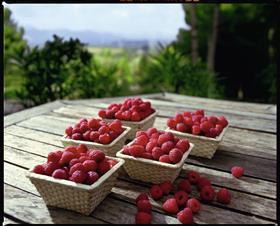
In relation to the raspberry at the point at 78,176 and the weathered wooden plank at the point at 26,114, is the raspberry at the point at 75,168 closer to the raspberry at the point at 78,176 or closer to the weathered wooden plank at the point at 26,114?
the raspberry at the point at 78,176

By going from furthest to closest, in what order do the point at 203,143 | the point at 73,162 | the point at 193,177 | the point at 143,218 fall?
the point at 203,143
the point at 193,177
the point at 73,162
the point at 143,218

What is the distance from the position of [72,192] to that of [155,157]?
0.37 metres

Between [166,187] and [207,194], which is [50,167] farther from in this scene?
[207,194]

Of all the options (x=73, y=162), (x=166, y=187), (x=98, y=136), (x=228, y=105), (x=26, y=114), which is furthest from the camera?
(x=228, y=105)

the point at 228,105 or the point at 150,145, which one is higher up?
the point at 150,145

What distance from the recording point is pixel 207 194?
146 centimetres

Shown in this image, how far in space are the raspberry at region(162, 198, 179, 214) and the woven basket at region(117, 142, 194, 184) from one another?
0.15 metres

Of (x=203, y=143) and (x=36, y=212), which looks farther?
(x=203, y=143)

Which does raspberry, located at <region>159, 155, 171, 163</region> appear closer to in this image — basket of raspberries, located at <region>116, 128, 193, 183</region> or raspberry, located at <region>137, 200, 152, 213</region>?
basket of raspberries, located at <region>116, 128, 193, 183</region>

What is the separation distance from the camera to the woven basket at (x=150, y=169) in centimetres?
151

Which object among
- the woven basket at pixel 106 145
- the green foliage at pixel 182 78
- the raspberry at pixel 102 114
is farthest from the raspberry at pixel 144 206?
the green foliage at pixel 182 78

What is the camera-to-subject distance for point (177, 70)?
495 cm

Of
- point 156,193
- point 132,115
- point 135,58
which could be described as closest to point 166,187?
point 156,193

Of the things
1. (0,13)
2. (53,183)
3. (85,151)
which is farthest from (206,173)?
(0,13)
